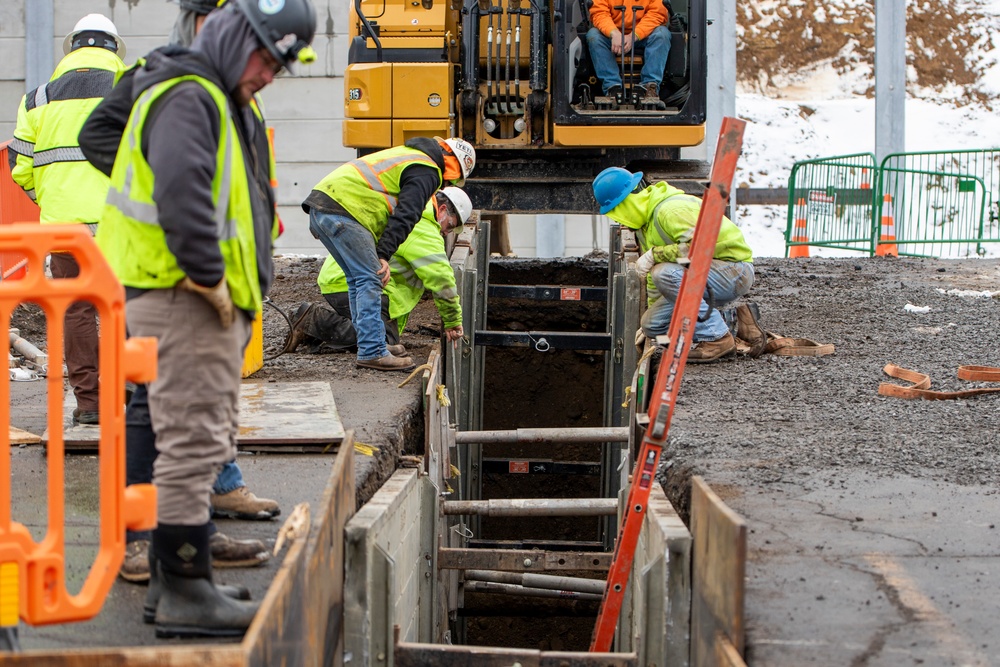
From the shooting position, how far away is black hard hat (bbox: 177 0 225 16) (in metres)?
3.91

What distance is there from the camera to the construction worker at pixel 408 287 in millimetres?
8273

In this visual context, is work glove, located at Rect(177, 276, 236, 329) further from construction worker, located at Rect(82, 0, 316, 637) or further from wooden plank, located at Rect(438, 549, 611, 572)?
wooden plank, located at Rect(438, 549, 611, 572)

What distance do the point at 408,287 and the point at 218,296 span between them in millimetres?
5202

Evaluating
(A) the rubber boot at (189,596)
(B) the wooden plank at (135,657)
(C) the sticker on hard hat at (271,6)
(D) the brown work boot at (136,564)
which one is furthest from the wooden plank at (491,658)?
(C) the sticker on hard hat at (271,6)

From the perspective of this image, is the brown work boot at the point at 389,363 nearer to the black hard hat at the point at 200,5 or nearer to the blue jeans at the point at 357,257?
the blue jeans at the point at 357,257

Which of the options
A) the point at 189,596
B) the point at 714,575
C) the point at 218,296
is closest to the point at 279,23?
the point at 218,296

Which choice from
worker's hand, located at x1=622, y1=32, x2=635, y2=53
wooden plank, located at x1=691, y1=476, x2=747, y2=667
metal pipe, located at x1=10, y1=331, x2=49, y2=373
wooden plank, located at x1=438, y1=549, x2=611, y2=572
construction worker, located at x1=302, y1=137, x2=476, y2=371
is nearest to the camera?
wooden plank, located at x1=691, y1=476, x2=747, y2=667

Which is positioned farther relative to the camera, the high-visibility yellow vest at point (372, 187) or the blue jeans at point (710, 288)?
the blue jeans at point (710, 288)

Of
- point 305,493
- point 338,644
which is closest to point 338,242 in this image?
point 305,493

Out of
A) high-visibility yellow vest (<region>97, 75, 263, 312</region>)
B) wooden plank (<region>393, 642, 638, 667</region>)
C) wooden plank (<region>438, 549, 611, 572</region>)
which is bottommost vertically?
wooden plank (<region>438, 549, 611, 572</region>)

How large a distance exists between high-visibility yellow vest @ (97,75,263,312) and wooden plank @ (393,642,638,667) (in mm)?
2074

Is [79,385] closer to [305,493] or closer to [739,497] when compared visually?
[305,493]

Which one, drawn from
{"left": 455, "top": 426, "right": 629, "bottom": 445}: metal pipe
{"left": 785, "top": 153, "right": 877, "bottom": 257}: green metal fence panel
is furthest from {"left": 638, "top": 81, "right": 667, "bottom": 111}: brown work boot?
{"left": 785, "top": 153, "right": 877, "bottom": 257}: green metal fence panel

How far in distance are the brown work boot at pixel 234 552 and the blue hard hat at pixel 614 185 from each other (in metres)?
4.75
